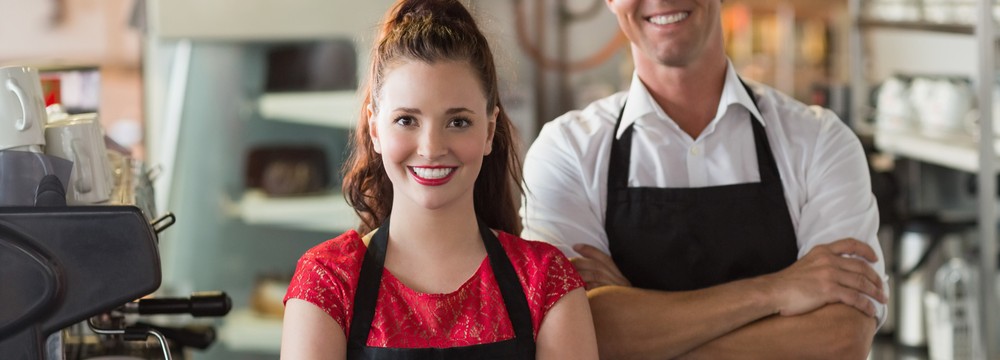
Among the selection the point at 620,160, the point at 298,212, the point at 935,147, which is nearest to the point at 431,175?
the point at 620,160

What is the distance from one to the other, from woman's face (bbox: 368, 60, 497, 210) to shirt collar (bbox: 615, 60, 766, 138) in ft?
1.83

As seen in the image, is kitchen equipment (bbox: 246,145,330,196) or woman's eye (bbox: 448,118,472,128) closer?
woman's eye (bbox: 448,118,472,128)

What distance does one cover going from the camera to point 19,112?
5.46 ft

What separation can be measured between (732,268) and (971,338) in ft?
5.35

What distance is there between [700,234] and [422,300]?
2.15 ft

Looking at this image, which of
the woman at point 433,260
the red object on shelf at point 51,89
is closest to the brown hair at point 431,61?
the woman at point 433,260

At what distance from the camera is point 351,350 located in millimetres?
1685

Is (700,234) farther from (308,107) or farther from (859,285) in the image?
(308,107)

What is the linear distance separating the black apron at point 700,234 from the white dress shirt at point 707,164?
27 mm

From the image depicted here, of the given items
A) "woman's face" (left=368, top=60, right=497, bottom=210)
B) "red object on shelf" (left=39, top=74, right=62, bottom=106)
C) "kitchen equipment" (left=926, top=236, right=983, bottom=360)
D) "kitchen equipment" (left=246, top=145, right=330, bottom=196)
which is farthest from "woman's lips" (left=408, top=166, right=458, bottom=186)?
"kitchen equipment" (left=246, top=145, right=330, bottom=196)

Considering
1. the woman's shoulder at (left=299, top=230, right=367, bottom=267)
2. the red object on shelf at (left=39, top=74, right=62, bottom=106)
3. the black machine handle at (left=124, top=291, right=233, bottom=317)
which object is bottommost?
the black machine handle at (left=124, top=291, right=233, bottom=317)

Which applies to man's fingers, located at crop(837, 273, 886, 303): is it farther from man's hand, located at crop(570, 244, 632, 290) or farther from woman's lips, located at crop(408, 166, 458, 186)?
woman's lips, located at crop(408, 166, 458, 186)

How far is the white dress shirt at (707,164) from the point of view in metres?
2.16

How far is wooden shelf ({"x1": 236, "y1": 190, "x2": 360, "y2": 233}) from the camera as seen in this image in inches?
164
